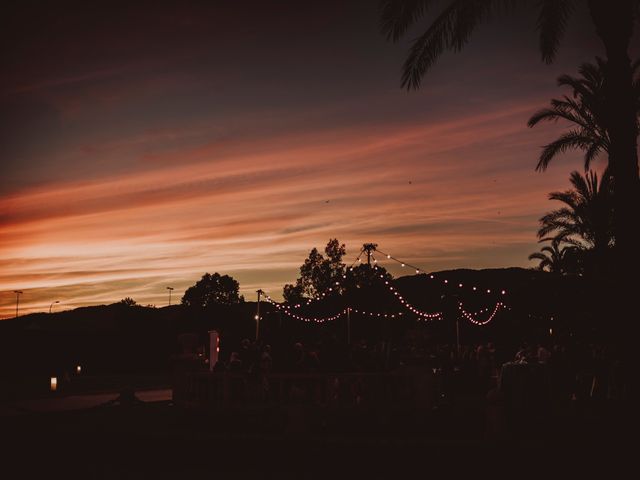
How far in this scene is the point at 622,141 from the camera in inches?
512

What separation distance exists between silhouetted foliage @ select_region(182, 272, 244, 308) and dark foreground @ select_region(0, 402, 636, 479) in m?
122

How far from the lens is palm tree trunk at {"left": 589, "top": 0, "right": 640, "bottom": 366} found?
42.0 feet

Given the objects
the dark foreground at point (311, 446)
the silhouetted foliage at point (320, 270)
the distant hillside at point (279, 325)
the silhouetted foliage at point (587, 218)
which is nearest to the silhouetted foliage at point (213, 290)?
the distant hillside at point (279, 325)

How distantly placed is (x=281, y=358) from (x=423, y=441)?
5206 millimetres

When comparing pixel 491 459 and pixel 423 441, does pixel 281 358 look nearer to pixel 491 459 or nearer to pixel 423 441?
pixel 423 441

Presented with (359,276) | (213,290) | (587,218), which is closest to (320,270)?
(359,276)

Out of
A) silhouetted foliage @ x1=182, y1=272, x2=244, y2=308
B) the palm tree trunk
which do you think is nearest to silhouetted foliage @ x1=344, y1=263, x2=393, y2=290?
the palm tree trunk

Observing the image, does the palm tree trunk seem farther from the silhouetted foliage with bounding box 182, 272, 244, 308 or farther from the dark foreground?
the silhouetted foliage with bounding box 182, 272, 244, 308

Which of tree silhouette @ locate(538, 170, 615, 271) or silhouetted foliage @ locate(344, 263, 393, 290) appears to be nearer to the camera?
tree silhouette @ locate(538, 170, 615, 271)

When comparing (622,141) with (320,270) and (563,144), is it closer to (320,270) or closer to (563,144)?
(563,144)

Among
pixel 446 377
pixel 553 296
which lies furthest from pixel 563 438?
pixel 553 296

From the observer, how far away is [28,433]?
1608 cm

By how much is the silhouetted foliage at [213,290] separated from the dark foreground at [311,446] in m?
122

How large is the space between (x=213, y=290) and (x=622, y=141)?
131m
